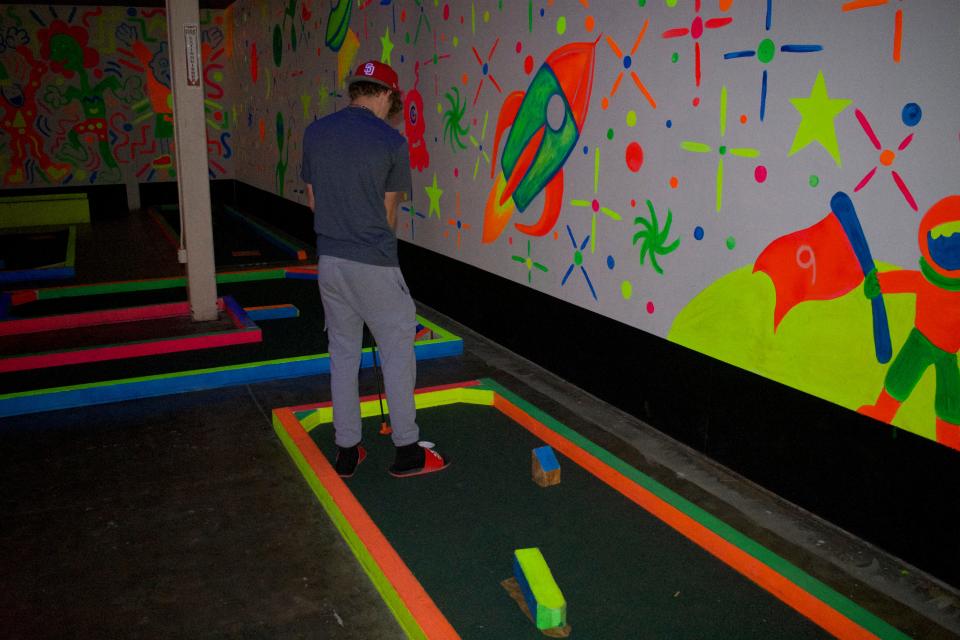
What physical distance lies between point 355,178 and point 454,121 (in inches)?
97.3

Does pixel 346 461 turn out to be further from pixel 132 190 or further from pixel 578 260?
pixel 132 190

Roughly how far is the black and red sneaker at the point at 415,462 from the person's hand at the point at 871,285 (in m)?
1.58

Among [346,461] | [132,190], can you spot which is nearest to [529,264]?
[346,461]

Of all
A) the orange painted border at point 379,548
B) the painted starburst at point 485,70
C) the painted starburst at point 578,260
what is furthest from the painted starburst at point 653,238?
the orange painted border at point 379,548

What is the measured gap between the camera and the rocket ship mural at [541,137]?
376 cm

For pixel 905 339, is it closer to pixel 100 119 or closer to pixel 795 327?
pixel 795 327

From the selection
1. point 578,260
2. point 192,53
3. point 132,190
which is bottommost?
point 132,190

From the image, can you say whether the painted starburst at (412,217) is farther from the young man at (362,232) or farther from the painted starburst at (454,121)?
the young man at (362,232)

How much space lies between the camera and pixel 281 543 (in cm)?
258

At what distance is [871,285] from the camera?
96.7 inches

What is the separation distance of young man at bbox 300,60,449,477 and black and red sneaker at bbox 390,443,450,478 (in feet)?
0.25

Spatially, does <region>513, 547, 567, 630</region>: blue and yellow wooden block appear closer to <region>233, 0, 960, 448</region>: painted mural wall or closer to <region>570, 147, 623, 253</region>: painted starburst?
<region>233, 0, 960, 448</region>: painted mural wall

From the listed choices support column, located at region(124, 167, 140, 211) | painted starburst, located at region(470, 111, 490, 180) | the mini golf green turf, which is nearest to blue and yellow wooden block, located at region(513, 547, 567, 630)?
the mini golf green turf

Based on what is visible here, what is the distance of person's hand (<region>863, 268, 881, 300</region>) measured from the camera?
2439 millimetres
